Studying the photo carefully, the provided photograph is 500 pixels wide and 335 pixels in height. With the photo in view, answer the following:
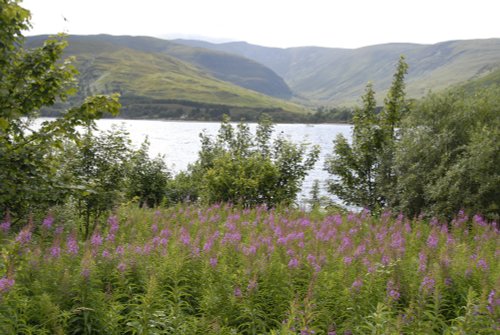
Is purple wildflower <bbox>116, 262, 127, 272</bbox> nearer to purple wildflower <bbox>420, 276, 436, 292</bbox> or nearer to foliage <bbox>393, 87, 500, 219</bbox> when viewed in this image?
→ purple wildflower <bbox>420, 276, 436, 292</bbox>

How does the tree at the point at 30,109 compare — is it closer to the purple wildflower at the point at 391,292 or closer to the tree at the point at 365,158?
the purple wildflower at the point at 391,292

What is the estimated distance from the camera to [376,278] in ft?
21.8

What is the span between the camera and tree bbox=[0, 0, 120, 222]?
795 centimetres

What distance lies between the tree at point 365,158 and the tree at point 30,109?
41.8ft

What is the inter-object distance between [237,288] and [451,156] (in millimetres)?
12442

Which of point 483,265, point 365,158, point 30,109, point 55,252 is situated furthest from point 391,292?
point 365,158

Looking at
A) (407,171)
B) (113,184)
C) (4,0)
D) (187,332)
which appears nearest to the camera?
(187,332)

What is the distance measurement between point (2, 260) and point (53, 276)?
0.65 metres

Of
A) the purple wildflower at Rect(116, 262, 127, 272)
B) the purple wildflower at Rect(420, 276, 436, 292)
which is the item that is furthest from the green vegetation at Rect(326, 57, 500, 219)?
the purple wildflower at Rect(116, 262, 127, 272)

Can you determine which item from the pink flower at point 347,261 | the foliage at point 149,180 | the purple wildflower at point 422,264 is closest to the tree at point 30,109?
the pink flower at point 347,261

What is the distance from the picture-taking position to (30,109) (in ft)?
28.5

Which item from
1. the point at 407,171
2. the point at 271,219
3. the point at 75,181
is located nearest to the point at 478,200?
the point at 407,171

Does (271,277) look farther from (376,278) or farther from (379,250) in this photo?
(379,250)

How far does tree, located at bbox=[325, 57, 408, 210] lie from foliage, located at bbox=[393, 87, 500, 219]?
4.85 ft
